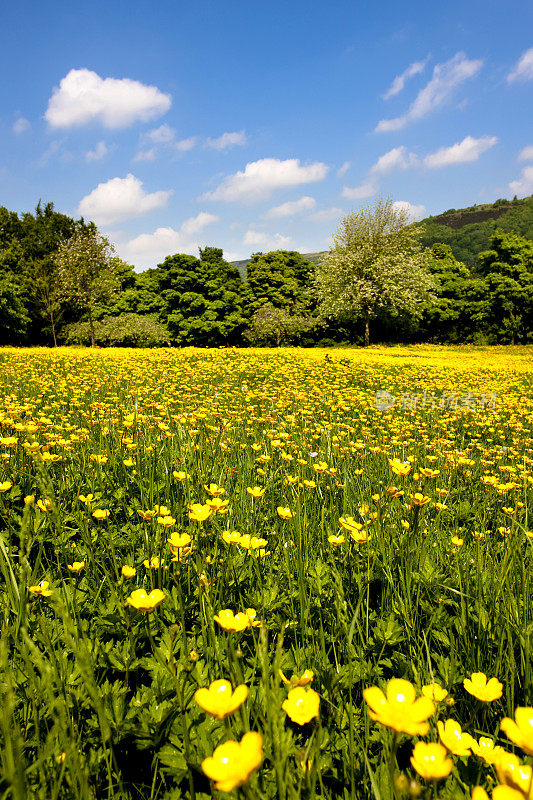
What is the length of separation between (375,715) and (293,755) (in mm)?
560

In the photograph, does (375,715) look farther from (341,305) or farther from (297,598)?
(341,305)

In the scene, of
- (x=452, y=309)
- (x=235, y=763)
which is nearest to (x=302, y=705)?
(x=235, y=763)

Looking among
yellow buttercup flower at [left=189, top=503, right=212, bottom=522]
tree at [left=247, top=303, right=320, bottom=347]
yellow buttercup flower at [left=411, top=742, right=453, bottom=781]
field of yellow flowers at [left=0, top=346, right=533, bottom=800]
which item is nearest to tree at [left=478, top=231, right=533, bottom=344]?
tree at [left=247, top=303, right=320, bottom=347]

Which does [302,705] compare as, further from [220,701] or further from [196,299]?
[196,299]

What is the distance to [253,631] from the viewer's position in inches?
52.3

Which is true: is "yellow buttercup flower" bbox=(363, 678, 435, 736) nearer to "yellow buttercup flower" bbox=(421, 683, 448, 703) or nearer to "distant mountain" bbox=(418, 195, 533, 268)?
"yellow buttercup flower" bbox=(421, 683, 448, 703)

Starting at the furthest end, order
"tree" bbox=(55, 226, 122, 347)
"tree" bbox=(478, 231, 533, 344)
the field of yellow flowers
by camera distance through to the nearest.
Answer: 1. "tree" bbox=(478, 231, 533, 344)
2. "tree" bbox=(55, 226, 122, 347)
3. the field of yellow flowers

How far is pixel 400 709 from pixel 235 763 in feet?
0.92

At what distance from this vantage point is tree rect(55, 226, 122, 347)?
22.7 metres

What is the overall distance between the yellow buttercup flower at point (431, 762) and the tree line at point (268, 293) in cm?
2499

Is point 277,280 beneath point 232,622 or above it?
above

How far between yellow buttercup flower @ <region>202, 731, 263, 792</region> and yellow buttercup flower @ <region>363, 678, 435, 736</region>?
17 centimetres

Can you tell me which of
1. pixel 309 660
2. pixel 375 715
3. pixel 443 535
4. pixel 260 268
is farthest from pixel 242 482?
pixel 260 268

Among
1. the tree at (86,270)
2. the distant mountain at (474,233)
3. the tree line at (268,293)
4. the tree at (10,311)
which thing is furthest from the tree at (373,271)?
the distant mountain at (474,233)
